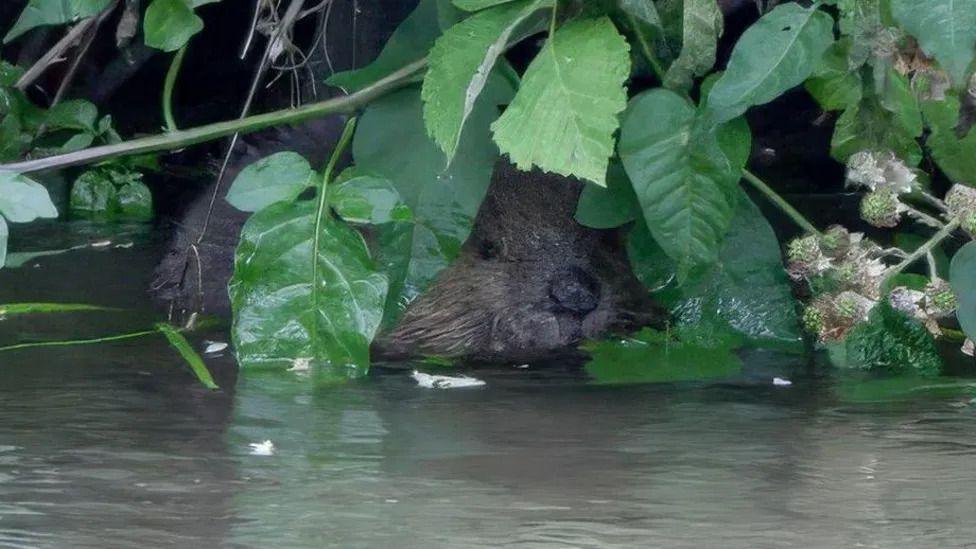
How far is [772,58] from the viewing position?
2713 mm

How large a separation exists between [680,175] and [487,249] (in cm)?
147

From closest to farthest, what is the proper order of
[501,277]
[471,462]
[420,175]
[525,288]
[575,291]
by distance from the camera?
[471,462], [420,175], [575,291], [525,288], [501,277]

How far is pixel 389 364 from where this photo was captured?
3191 mm

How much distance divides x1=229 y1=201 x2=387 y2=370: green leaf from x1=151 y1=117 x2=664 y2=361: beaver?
0.40 metres

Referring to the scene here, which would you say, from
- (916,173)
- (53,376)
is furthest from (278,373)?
(916,173)

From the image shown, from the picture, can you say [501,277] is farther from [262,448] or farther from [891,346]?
[262,448]

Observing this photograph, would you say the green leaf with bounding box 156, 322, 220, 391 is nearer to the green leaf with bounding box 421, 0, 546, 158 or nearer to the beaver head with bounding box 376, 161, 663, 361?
the beaver head with bounding box 376, 161, 663, 361

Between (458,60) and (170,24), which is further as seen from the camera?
(170,24)

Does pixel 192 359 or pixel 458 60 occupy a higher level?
pixel 458 60

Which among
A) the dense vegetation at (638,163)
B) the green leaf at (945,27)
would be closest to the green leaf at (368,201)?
the dense vegetation at (638,163)

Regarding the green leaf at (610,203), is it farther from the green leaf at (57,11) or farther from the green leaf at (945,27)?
the green leaf at (57,11)

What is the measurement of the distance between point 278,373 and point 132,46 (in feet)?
8.46

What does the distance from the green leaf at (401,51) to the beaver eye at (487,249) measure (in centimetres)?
118

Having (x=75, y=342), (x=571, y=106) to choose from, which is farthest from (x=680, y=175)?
(x=75, y=342)
